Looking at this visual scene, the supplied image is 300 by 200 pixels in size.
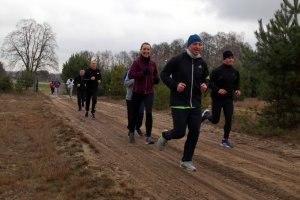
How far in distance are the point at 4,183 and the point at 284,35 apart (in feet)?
25.8

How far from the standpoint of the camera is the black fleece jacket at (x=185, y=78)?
21.3 ft

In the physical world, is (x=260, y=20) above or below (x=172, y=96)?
above

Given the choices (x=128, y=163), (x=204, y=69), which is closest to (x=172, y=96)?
(x=204, y=69)

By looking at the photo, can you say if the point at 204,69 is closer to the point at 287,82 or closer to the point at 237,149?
the point at 237,149

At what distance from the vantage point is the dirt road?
17.9 feet

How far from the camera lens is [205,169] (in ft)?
22.2

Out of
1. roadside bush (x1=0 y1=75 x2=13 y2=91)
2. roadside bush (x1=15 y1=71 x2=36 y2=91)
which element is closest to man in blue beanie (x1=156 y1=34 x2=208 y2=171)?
roadside bush (x1=0 y1=75 x2=13 y2=91)

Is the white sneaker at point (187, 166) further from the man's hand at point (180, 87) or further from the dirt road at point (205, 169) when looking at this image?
the man's hand at point (180, 87)

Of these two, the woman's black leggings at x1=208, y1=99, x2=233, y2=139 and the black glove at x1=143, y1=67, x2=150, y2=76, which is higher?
the black glove at x1=143, y1=67, x2=150, y2=76

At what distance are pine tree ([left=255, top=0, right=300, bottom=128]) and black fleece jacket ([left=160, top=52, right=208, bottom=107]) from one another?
15.3 feet

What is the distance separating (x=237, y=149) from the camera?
888 cm

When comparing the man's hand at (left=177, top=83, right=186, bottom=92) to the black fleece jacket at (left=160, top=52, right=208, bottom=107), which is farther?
the black fleece jacket at (left=160, top=52, right=208, bottom=107)

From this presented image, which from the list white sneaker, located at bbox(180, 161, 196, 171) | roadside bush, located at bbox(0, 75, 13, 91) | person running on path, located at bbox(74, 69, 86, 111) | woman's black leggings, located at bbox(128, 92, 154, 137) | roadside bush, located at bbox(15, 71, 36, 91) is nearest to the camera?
white sneaker, located at bbox(180, 161, 196, 171)

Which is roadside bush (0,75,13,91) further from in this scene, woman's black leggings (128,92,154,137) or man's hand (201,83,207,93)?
man's hand (201,83,207,93)
